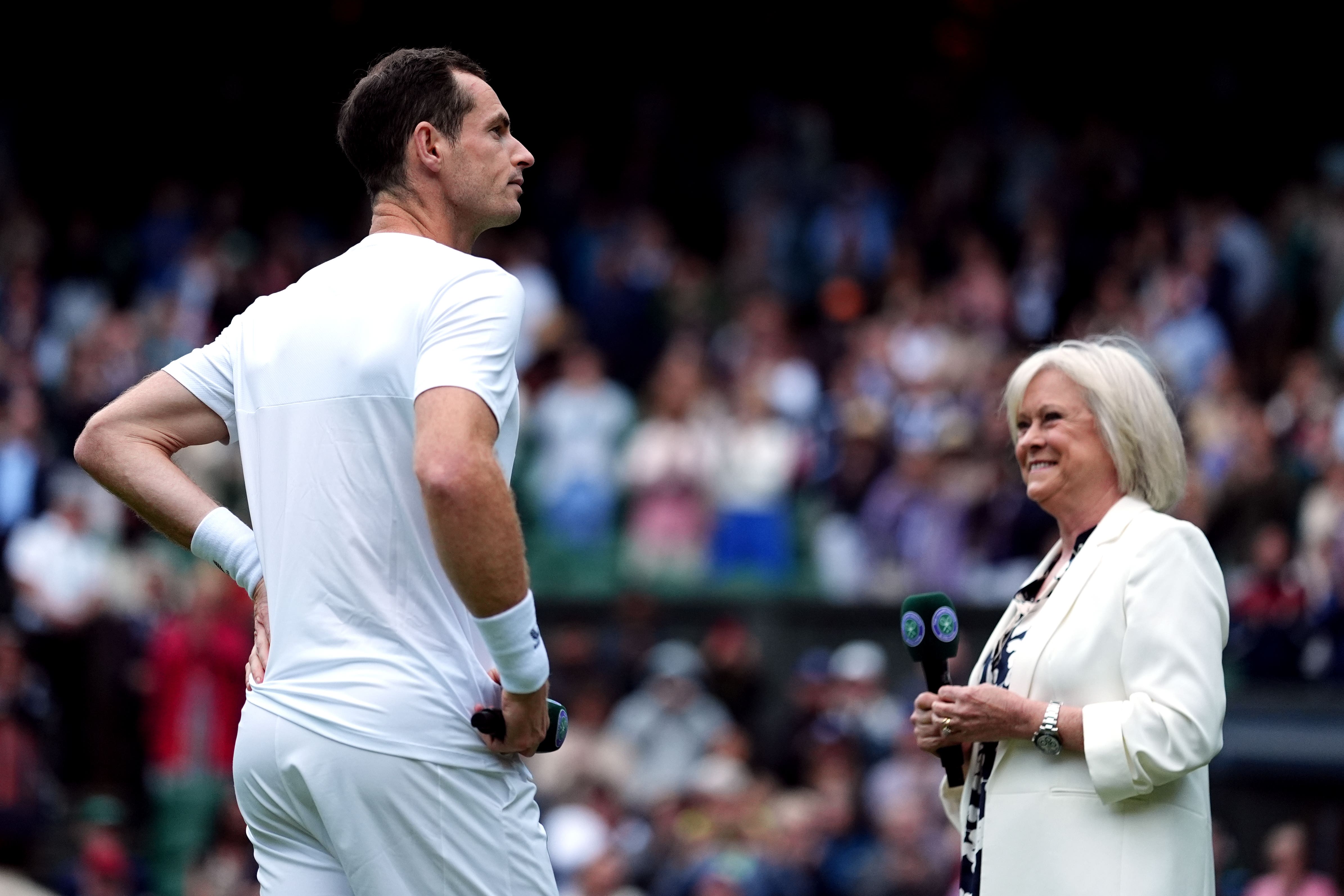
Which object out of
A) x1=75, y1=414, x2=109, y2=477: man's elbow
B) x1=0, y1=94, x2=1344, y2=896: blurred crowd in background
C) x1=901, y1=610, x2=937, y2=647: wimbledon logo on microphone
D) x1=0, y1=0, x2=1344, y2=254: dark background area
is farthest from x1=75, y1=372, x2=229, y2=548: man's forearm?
x1=0, y1=0, x2=1344, y2=254: dark background area

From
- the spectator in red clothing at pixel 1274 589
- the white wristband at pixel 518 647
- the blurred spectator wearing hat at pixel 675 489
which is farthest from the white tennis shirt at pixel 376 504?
the blurred spectator wearing hat at pixel 675 489

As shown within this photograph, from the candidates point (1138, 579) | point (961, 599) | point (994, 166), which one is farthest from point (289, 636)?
point (994, 166)

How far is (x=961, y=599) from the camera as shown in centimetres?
1179

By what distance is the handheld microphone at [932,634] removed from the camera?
397cm

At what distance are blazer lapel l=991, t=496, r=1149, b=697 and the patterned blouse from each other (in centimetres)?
3

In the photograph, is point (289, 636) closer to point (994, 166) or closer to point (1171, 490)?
point (1171, 490)

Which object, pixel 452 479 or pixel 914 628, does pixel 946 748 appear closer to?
pixel 914 628

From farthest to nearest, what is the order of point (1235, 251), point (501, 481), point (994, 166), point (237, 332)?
point (994, 166) → point (1235, 251) → point (237, 332) → point (501, 481)

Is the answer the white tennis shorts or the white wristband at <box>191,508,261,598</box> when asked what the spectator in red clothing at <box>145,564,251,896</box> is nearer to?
the white wristband at <box>191,508,261,598</box>

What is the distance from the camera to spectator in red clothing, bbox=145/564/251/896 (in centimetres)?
1195

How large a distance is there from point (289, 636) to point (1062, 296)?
11443 mm

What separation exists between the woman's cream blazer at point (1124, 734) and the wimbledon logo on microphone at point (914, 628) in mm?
212

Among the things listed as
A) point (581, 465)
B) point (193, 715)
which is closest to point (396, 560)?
point (193, 715)

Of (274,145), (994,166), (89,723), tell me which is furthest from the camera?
(274,145)
